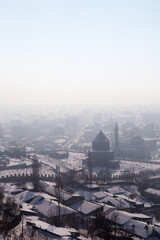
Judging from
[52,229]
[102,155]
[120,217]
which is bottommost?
[120,217]

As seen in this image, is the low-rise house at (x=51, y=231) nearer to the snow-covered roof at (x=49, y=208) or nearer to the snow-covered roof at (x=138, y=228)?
the snow-covered roof at (x=49, y=208)

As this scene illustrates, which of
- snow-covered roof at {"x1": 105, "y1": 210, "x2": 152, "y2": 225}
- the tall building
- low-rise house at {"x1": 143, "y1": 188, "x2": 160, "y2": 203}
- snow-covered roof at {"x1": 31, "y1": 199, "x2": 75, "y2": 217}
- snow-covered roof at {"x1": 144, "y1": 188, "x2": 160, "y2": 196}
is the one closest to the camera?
snow-covered roof at {"x1": 105, "y1": 210, "x2": 152, "y2": 225}

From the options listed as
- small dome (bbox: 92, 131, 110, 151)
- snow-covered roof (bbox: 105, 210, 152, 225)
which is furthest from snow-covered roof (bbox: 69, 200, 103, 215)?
small dome (bbox: 92, 131, 110, 151)

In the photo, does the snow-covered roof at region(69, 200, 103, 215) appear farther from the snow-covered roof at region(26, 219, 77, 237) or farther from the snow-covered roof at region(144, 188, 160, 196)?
the snow-covered roof at region(144, 188, 160, 196)

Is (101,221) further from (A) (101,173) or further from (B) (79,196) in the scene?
(A) (101,173)

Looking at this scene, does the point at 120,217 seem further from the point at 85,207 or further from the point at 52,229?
the point at 52,229

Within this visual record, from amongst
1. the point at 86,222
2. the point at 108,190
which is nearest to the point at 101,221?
the point at 86,222

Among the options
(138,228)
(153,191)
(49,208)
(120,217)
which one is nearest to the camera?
(138,228)

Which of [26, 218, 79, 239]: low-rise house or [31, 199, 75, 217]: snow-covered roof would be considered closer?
[26, 218, 79, 239]: low-rise house

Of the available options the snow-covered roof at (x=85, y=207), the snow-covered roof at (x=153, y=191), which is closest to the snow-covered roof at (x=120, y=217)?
the snow-covered roof at (x=85, y=207)

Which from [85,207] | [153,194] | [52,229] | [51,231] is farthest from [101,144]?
[51,231]
